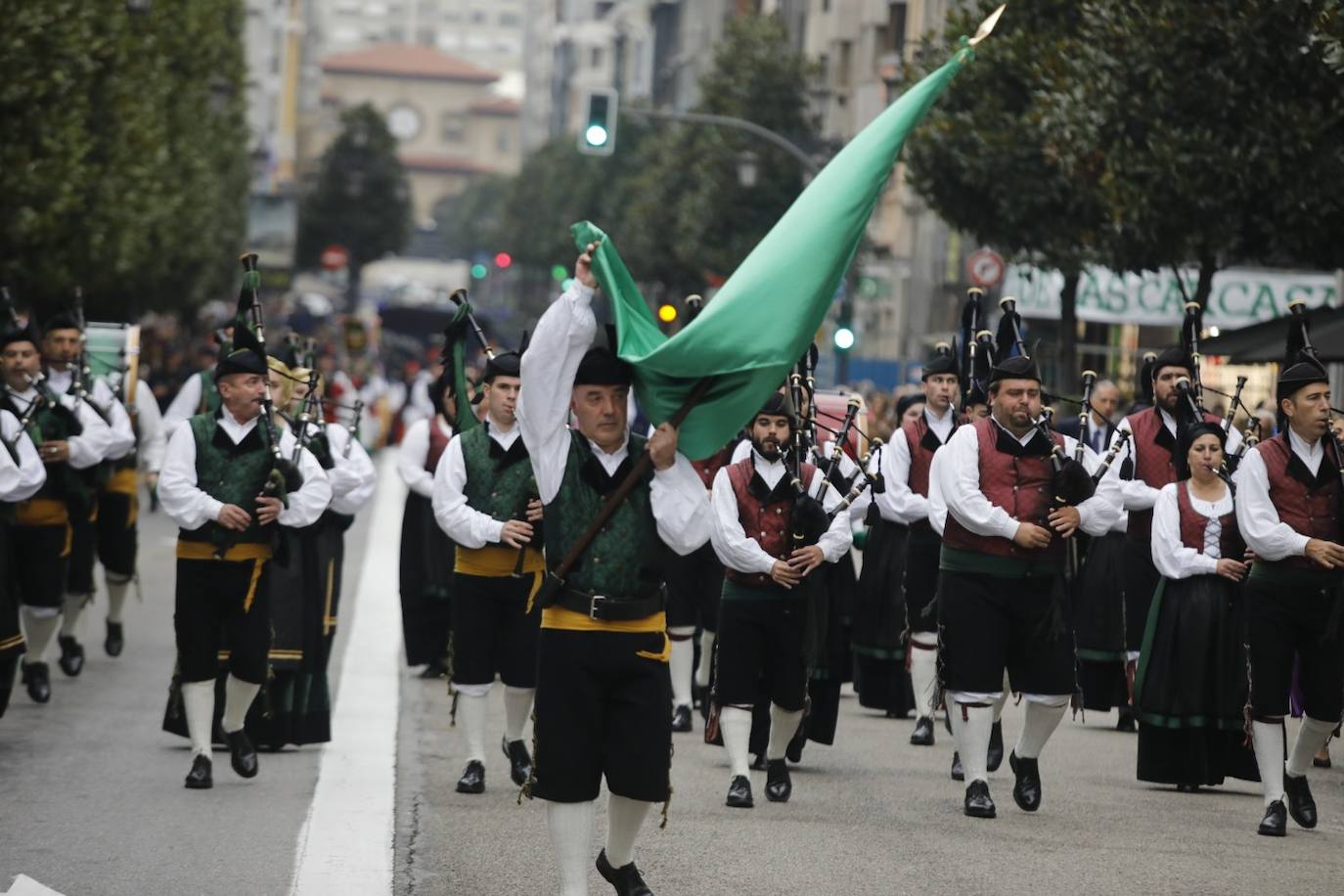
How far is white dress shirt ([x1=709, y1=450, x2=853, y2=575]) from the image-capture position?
35.1 ft

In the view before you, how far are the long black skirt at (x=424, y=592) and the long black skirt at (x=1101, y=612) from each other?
393 cm

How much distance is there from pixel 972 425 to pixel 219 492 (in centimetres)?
322

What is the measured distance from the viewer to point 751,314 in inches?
305

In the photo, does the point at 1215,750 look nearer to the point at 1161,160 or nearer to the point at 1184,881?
the point at 1184,881

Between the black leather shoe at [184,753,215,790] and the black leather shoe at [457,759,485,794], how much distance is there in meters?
1.07

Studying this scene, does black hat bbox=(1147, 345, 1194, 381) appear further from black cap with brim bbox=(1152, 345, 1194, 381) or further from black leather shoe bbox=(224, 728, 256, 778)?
black leather shoe bbox=(224, 728, 256, 778)

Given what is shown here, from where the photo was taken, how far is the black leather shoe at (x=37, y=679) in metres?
13.5

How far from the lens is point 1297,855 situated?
9.71 m

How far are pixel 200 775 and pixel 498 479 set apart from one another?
1794mm

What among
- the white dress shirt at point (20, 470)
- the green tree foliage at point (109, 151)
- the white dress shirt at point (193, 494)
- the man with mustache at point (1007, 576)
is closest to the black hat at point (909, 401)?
the man with mustache at point (1007, 576)

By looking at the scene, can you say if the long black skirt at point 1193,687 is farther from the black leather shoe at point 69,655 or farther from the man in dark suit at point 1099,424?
the black leather shoe at point 69,655

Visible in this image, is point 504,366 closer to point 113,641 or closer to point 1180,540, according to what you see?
point 1180,540

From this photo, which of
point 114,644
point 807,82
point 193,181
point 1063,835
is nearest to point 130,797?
point 1063,835

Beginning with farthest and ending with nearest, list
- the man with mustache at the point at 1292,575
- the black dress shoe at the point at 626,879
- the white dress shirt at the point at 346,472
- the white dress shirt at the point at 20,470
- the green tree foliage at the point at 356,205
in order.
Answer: the green tree foliage at the point at 356,205 < the white dress shirt at the point at 346,472 < the white dress shirt at the point at 20,470 < the man with mustache at the point at 1292,575 < the black dress shoe at the point at 626,879
